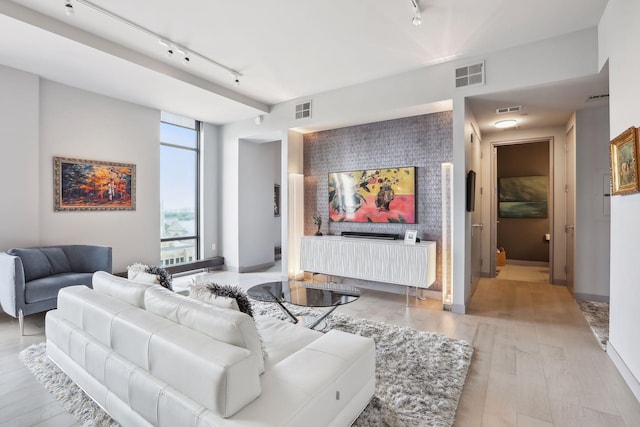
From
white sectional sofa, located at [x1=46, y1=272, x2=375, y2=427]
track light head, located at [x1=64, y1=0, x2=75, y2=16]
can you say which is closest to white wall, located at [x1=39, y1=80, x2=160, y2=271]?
track light head, located at [x1=64, y1=0, x2=75, y2=16]

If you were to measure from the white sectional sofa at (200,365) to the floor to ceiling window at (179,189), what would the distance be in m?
3.98

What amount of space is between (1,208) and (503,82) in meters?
6.31

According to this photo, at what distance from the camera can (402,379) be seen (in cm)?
241

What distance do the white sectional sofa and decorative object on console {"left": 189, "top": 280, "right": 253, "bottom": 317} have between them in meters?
0.13

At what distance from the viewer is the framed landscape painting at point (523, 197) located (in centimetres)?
743

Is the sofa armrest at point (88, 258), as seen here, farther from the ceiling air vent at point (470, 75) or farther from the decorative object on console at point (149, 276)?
the ceiling air vent at point (470, 75)

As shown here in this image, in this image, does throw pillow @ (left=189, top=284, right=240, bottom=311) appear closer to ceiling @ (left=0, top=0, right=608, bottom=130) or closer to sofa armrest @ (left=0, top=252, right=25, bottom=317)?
sofa armrest @ (left=0, top=252, right=25, bottom=317)

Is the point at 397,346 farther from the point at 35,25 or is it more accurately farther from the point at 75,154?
the point at 75,154

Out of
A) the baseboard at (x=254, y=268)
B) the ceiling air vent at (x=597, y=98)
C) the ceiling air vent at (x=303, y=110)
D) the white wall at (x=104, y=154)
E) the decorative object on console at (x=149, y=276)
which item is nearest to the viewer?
the decorative object on console at (x=149, y=276)

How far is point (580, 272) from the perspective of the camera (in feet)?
15.2

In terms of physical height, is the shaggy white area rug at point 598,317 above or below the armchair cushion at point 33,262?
below

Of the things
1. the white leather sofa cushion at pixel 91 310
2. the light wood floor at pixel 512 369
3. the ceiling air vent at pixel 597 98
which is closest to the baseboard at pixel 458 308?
the light wood floor at pixel 512 369

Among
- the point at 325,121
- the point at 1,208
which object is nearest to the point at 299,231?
the point at 325,121

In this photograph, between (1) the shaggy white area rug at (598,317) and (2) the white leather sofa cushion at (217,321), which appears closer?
(2) the white leather sofa cushion at (217,321)
